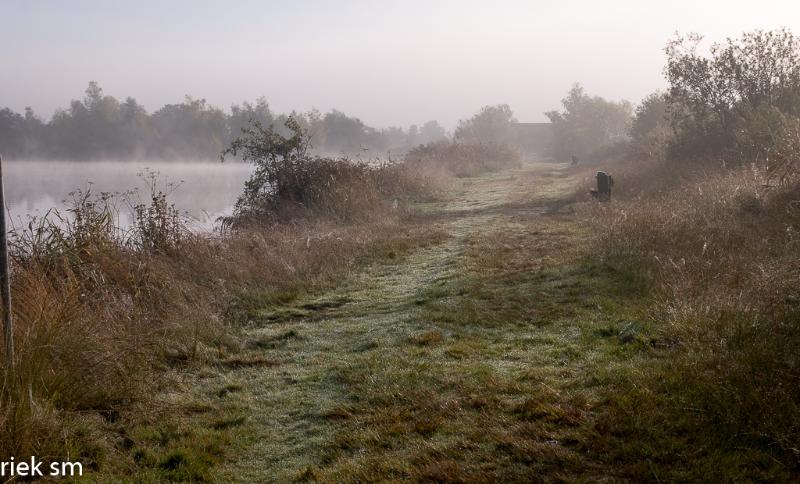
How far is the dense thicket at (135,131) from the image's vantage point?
5553 centimetres

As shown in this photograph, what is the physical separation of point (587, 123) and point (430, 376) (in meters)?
56.3

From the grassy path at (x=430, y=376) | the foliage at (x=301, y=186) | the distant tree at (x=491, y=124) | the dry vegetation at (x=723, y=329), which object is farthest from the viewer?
the distant tree at (x=491, y=124)

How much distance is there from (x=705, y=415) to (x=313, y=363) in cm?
367

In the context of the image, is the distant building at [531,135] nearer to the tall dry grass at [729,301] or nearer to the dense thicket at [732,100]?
the dense thicket at [732,100]

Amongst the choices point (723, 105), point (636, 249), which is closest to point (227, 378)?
point (636, 249)

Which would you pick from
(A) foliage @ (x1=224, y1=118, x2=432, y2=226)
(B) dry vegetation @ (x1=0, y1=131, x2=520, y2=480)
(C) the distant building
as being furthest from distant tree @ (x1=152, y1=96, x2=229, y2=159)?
(B) dry vegetation @ (x1=0, y1=131, x2=520, y2=480)

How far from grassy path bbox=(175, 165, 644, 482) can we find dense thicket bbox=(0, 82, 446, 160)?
45.4 m

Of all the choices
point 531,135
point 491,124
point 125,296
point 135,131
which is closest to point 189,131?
point 135,131

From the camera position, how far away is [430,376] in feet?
18.5

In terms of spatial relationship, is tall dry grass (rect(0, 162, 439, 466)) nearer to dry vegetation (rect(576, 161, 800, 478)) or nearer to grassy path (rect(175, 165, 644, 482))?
grassy path (rect(175, 165, 644, 482))

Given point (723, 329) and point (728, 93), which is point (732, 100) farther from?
point (723, 329)

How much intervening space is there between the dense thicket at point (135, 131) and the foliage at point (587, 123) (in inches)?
467

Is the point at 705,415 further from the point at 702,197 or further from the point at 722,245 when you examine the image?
the point at 702,197

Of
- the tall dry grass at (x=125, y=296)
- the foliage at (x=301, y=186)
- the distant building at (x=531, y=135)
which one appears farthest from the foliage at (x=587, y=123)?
the tall dry grass at (x=125, y=296)
